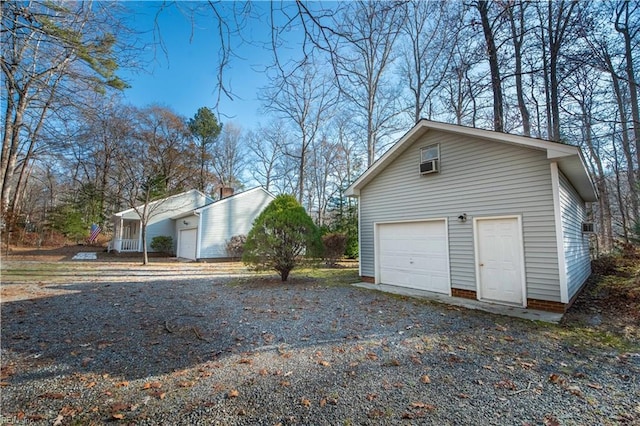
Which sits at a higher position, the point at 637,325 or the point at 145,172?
the point at 145,172

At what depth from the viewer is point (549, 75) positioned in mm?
10195

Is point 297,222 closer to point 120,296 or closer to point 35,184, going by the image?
point 120,296

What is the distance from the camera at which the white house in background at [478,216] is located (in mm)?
5695

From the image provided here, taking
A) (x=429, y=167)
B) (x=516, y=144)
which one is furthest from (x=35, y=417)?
(x=516, y=144)

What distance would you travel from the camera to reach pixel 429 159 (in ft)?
25.1

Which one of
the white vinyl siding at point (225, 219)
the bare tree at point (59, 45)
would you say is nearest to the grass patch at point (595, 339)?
the bare tree at point (59, 45)

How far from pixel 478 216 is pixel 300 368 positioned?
545cm

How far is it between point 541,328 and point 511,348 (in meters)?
1.31

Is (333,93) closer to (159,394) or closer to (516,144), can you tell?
(516,144)

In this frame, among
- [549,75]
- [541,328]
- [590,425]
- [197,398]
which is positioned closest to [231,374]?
[197,398]

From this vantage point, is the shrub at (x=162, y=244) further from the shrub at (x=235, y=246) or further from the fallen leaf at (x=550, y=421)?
the fallen leaf at (x=550, y=421)

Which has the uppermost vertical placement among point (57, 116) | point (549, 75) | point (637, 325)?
point (549, 75)

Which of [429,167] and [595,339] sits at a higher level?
[429,167]

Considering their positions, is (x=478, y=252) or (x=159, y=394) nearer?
(x=159, y=394)
